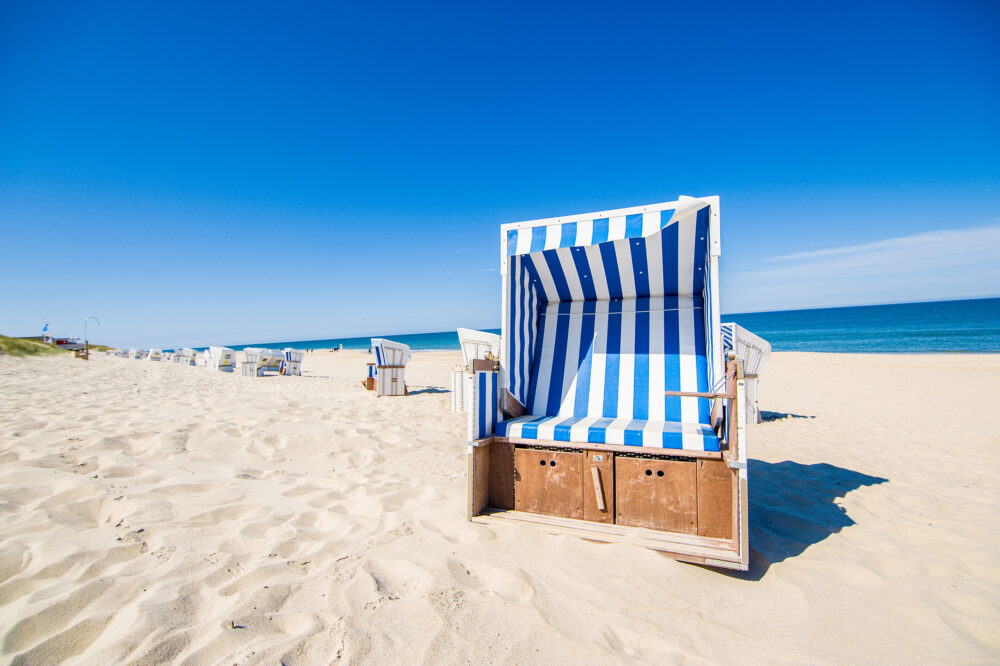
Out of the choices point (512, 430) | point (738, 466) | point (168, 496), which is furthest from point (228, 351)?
point (738, 466)

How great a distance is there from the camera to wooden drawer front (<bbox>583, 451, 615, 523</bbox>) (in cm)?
300

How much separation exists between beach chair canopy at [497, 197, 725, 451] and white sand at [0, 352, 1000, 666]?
2.98 ft

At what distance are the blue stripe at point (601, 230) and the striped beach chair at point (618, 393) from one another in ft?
0.03

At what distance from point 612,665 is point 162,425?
493 cm

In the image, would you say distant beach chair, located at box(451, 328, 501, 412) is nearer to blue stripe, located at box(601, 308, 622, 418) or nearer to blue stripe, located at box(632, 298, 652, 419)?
blue stripe, located at box(601, 308, 622, 418)

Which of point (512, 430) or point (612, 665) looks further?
point (512, 430)

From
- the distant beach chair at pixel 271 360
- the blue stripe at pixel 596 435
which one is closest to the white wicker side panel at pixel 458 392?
the blue stripe at pixel 596 435

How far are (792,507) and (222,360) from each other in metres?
17.5

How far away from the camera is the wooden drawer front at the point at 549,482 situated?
Answer: 10.1 ft

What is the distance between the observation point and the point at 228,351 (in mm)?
16750

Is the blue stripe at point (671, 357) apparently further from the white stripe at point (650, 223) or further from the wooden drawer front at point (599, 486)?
the white stripe at point (650, 223)

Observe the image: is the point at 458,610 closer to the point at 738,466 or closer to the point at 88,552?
the point at 738,466

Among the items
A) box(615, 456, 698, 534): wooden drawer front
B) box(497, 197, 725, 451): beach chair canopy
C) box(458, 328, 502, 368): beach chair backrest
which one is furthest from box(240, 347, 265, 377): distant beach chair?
box(615, 456, 698, 534): wooden drawer front

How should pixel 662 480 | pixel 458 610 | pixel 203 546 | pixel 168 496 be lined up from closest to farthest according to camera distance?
pixel 458 610 < pixel 203 546 < pixel 662 480 < pixel 168 496
